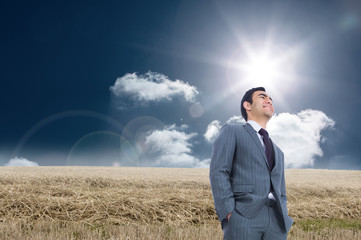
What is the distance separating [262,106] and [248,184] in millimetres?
955

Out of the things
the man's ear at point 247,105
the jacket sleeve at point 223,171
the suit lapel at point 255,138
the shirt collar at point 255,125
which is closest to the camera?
the jacket sleeve at point 223,171

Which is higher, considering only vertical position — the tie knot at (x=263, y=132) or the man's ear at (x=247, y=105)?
the man's ear at (x=247, y=105)

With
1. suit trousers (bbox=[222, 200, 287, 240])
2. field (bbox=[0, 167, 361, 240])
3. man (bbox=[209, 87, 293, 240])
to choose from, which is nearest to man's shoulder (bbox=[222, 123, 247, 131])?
man (bbox=[209, 87, 293, 240])

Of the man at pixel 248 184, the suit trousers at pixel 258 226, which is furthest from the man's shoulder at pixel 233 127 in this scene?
the suit trousers at pixel 258 226

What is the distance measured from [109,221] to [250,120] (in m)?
5.93

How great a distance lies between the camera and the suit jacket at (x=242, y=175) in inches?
118

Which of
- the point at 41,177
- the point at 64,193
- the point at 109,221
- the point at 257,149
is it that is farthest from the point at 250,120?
the point at 41,177

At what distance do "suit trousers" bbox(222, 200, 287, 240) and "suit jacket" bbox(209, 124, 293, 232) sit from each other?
0.05 m

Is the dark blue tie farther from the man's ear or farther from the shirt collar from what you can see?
the man's ear

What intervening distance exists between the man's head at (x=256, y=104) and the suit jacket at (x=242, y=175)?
0.28 metres

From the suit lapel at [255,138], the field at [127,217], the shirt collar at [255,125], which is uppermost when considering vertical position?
the shirt collar at [255,125]

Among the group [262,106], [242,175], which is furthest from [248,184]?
[262,106]

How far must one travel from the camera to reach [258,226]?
119 inches

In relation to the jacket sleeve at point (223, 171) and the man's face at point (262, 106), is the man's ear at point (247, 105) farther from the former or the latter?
the jacket sleeve at point (223, 171)
